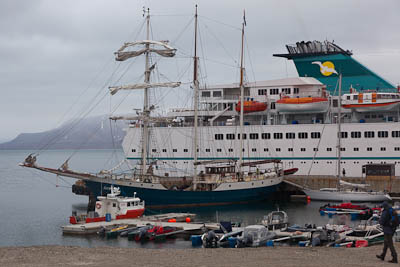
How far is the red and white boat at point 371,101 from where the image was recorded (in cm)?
4659

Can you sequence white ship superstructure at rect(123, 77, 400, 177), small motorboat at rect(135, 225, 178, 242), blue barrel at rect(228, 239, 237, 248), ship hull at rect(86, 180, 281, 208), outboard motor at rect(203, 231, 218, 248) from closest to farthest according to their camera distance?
blue barrel at rect(228, 239, 237, 248) → outboard motor at rect(203, 231, 218, 248) → small motorboat at rect(135, 225, 178, 242) → ship hull at rect(86, 180, 281, 208) → white ship superstructure at rect(123, 77, 400, 177)

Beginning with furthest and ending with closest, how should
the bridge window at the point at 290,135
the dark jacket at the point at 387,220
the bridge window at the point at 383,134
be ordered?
the bridge window at the point at 290,135 < the bridge window at the point at 383,134 < the dark jacket at the point at 387,220

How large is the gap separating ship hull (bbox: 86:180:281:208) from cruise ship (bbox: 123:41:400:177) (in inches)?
137

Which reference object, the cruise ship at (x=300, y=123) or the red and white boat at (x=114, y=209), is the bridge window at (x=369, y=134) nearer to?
the cruise ship at (x=300, y=123)

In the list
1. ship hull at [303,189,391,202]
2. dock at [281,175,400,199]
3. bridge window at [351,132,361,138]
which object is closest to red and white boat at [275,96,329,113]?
bridge window at [351,132,361,138]

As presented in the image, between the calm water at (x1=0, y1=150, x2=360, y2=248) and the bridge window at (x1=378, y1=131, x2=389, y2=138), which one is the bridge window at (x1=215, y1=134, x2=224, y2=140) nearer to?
the calm water at (x1=0, y1=150, x2=360, y2=248)

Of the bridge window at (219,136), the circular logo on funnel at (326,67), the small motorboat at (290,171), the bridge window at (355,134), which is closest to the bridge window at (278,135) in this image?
the small motorboat at (290,171)

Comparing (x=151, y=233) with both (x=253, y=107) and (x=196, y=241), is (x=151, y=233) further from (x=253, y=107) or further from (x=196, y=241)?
(x=253, y=107)

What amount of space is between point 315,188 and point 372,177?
4.15m

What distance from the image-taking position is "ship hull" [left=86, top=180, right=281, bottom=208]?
38.9 m

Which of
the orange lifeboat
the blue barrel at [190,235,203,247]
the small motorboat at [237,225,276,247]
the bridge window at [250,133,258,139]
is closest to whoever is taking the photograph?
the small motorboat at [237,225,276,247]

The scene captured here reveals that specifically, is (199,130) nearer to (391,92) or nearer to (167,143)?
(167,143)

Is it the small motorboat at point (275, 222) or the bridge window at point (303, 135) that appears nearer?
the small motorboat at point (275, 222)

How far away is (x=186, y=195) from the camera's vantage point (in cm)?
4056
